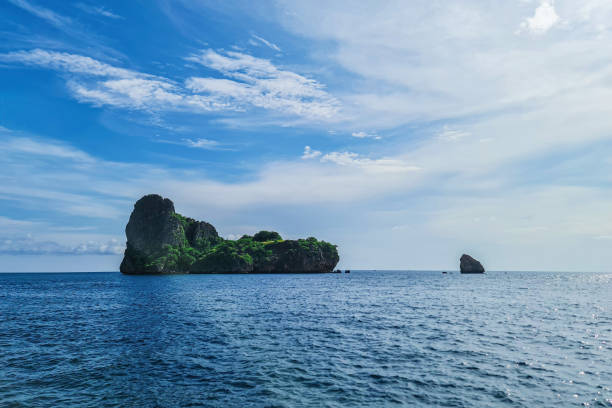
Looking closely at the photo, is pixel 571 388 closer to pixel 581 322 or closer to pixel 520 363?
pixel 520 363

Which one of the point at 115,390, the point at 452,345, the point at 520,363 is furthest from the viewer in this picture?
the point at 452,345

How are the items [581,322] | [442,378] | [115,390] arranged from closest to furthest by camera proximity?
1. [115,390]
2. [442,378]
3. [581,322]

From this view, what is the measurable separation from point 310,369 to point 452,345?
13.5 metres

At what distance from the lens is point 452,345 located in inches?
1180

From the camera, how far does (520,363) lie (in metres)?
24.7

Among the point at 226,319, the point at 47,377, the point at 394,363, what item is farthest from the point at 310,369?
the point at 226,319

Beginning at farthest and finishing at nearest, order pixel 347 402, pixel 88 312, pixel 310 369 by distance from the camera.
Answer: pixel 88 312
pixel 310 369
pixel 347 402

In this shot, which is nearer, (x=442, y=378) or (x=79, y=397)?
(x=79, y=397)

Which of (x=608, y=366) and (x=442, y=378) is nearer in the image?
(x=442, y=378)

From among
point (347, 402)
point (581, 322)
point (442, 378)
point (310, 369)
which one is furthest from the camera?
point (581, 322)

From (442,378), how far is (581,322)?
106ft

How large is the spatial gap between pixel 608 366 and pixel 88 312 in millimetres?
58076

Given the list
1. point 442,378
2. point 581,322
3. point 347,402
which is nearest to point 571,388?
point 442,378

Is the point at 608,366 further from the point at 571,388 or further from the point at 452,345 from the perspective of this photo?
the point at 452,345
